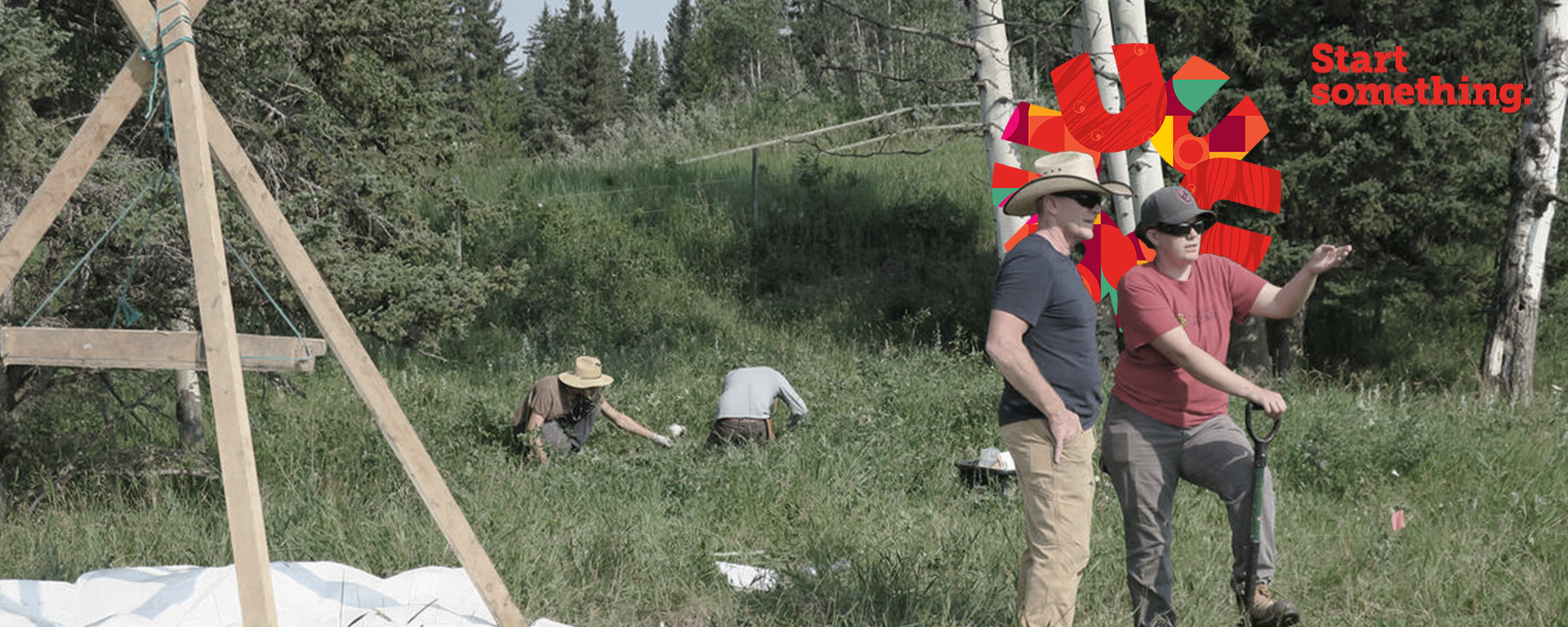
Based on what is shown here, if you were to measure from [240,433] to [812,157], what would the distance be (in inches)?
619

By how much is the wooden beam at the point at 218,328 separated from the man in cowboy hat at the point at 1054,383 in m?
2.19

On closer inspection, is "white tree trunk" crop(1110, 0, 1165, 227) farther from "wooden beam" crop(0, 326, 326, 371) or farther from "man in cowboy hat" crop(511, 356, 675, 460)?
"wooden beam" crop(0, 326, 326, 371)

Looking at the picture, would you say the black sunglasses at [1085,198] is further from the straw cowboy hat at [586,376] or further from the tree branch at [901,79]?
the straw cowboy hat at [586,376]

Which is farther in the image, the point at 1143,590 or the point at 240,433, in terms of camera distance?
the point at 1143,590

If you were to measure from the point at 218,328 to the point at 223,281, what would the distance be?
0.44ft

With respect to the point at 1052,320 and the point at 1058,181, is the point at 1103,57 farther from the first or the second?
the point at 1052,320

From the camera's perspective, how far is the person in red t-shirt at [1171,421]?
392 cm

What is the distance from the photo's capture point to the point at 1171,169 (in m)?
11.0

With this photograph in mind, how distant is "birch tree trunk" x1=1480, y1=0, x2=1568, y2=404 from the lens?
862 cm

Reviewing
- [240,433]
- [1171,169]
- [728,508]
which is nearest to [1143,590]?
[728,508]

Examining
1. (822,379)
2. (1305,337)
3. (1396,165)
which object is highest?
(1396,165)

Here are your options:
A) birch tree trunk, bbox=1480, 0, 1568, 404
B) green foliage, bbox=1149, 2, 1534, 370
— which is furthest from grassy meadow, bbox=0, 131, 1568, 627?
green foliage, bbox=1149, 2, 1534, 370

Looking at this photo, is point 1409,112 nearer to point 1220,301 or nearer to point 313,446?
point 1220,301

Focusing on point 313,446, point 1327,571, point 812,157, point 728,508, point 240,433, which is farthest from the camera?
point 812,157
